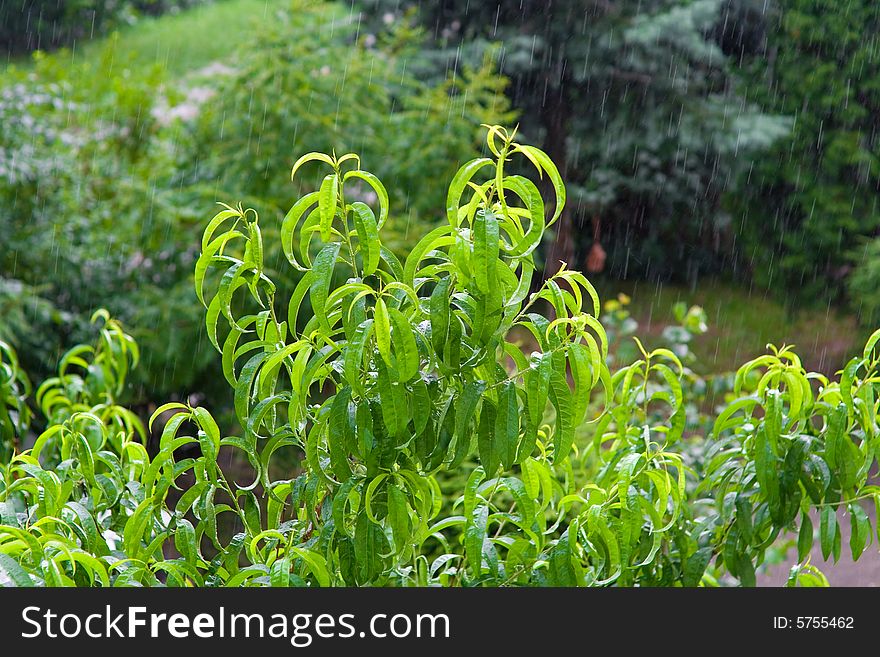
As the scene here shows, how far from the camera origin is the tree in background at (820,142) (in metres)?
7.23

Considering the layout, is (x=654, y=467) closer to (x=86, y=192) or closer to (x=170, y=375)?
(x=170, y=375)

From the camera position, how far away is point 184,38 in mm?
12883

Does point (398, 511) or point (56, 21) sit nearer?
point (398, 511)

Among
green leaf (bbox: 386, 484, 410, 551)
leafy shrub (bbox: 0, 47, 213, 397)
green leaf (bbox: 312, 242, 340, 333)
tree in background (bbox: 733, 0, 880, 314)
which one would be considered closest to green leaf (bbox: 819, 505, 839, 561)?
green leaf (bbox: 386, 484, 410, 551)

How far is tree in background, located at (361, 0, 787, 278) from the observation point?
652 cm

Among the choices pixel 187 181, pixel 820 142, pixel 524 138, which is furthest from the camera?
pixel 820 142

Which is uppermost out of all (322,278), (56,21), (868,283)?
(322,278)

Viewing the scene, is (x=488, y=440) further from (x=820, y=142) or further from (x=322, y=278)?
(x=820, y=142)

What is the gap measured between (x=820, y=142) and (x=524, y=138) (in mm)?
2446

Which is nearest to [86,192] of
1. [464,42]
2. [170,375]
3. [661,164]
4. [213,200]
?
[213,200]

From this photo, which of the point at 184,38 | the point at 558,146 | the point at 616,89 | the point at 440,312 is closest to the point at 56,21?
the point at 184,38

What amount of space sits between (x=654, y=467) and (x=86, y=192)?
4730 millimetres

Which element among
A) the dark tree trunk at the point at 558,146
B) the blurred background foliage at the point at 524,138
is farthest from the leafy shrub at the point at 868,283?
the dark tree trunk at the point at 558,146

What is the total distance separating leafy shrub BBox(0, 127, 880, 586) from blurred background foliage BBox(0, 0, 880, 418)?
269 centimetres
